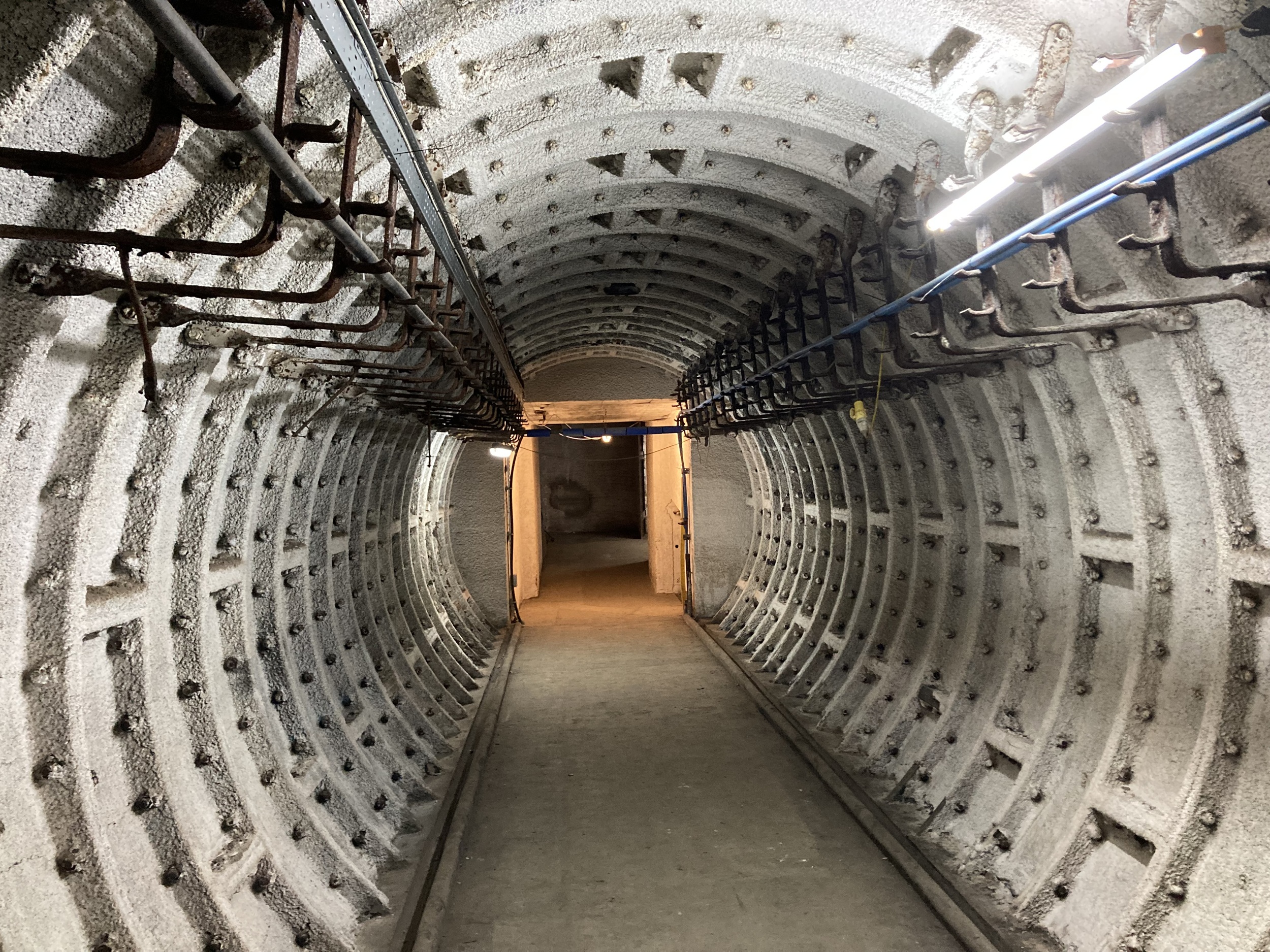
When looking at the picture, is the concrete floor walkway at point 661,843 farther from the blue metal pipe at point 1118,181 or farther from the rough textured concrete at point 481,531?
the rough textured concrete at point 481,531

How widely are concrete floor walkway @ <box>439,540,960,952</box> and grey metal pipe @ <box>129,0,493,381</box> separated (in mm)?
4213

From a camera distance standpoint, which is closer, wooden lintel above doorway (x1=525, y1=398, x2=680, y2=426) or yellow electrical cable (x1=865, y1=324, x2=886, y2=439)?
yellow electrical cable (x1=865, y1=324, x2=886, y2=439)

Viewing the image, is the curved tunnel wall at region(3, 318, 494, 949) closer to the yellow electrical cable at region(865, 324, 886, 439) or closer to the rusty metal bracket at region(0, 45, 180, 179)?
the rusty metal bracket at region(0, 45, 180, 179)

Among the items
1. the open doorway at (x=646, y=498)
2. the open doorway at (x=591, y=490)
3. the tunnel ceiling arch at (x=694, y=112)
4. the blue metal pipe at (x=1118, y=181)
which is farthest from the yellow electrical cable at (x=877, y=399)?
the open doorway at (x=591, y=490)

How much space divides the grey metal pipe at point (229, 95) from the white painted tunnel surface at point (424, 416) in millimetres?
443

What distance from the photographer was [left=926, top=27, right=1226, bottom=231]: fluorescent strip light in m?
2.45

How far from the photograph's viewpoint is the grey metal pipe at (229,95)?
172 cm

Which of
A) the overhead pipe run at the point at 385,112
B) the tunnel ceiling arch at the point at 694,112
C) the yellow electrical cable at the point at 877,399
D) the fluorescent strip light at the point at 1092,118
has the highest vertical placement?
the tunnel ceiling arch at the point at 694,112

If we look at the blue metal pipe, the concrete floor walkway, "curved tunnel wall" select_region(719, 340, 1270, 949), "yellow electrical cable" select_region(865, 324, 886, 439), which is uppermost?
the blue metal pipe

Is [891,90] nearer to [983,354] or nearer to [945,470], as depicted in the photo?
[983,354]

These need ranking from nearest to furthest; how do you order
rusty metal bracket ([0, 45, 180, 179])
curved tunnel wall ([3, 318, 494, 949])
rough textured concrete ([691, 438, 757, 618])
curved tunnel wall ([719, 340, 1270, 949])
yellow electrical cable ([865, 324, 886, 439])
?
rusty metal bracket ([0, 45, 180, 179])
curved tunnel wall ([3, 318, 494, 949])
curved tunnel wall ([719, 340, 1270, 949])
yellow electrical cable ([865, 324, 886, 439])
rough textured concrete ([691, 438, 757, 618])

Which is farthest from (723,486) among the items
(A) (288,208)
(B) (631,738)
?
(A) (288,208)

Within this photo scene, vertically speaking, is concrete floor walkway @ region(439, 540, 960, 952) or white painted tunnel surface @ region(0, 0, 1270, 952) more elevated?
white painted tunnel surface @ region(0, 0, 1270, 952)

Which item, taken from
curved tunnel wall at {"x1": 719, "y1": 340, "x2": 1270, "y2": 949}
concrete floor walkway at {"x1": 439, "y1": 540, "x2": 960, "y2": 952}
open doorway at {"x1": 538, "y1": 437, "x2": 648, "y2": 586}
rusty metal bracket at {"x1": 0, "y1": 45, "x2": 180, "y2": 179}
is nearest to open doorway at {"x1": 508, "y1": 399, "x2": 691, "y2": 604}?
open doorway at {"x1": 538, "y1": 437, "x2": 648, "y2": 586}
